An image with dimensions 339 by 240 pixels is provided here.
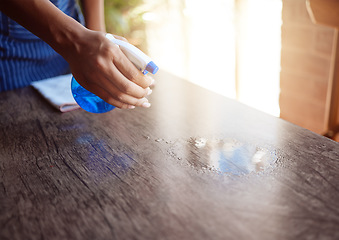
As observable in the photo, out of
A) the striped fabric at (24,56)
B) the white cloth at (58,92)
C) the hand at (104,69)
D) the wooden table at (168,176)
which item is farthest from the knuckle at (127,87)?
the striped fabric at (24,56)

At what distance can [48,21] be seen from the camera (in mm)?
759

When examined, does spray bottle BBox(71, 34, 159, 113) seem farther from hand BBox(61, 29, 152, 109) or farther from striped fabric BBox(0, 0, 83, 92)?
striped fabric BBox(0, 0, 83, 92)

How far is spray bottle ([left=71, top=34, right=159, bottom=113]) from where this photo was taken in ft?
2.37

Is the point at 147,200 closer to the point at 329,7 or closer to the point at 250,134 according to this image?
→ the point at 250,134

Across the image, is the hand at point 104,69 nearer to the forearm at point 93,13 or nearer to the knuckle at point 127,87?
the knuckle at point 127,87

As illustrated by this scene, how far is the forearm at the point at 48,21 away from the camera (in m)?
0.74

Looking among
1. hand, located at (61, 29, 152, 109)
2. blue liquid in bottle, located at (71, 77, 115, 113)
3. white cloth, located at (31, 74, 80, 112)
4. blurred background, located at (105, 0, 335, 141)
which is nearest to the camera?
hand, located at (61, 29, 152, 109)

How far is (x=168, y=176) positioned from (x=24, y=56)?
841 millimetres

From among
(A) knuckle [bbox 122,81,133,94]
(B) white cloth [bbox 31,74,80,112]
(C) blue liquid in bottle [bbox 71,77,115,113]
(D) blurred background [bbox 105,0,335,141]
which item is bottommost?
(D) blurred background [bbox 105,0,335,141]

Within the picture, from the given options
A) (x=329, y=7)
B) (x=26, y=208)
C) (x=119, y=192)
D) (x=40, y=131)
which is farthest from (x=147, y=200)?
(x=329, y=7)

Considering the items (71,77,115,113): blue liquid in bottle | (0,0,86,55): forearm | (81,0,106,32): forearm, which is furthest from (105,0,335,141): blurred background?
(0,0,86,55): forearm

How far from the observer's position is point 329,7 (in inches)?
61.9

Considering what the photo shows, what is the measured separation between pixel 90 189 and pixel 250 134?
38 cm

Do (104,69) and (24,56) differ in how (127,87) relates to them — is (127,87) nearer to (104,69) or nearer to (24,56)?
(104,69)
